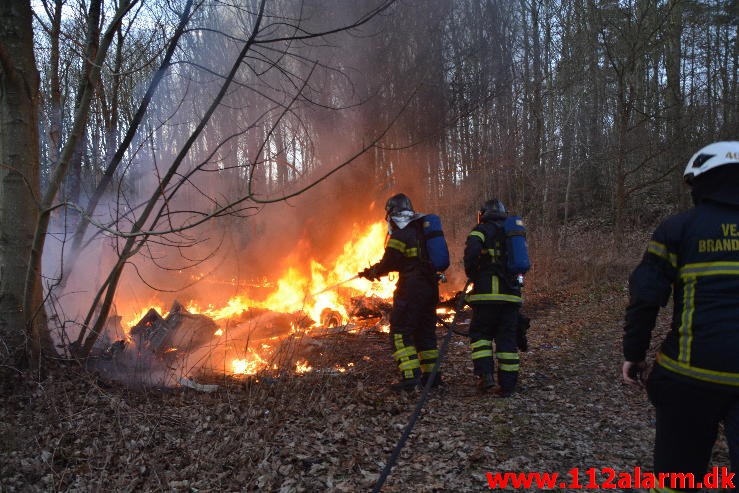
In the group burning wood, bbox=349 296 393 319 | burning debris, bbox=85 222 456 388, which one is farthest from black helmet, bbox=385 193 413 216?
burning wood, bbox=349 296 393 319

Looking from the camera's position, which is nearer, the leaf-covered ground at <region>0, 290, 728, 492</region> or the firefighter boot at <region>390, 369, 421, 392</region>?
the leaf-covered ground at <region>0, 290, 728, 492</region>

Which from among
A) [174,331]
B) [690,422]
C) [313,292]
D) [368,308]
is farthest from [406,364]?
[313,292]

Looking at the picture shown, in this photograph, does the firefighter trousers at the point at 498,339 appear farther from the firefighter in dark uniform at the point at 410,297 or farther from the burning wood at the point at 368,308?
the burning wood at the point at 368,308

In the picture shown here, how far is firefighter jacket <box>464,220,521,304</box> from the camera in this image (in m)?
4.89

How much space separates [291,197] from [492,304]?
2.74m

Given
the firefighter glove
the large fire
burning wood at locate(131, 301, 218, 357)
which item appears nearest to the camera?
the firefighter glove

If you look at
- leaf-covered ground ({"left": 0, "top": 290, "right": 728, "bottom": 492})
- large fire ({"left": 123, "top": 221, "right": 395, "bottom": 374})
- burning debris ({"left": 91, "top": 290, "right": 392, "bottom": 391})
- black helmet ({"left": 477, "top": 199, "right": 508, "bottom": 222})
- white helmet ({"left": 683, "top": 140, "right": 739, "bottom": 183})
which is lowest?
leaf-covered ground ({"left": 0, "top": 290, "right": 728, "bottom": 492})

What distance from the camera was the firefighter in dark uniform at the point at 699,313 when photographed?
2.07 meters

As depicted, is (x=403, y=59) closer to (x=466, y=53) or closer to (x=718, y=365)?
(x=466, y=53)

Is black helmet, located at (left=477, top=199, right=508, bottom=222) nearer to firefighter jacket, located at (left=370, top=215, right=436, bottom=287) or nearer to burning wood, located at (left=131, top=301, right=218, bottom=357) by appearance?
firefighter jacket, located at (left=370, top=215, right=436, bottom=287)

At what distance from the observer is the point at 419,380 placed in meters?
5.08

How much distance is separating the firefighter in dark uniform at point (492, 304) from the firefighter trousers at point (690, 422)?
2.59m

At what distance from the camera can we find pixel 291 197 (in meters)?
5.84

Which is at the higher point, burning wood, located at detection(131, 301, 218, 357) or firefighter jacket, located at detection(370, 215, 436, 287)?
firefighter jacket, located at detection(370, 215, 436, 287)
